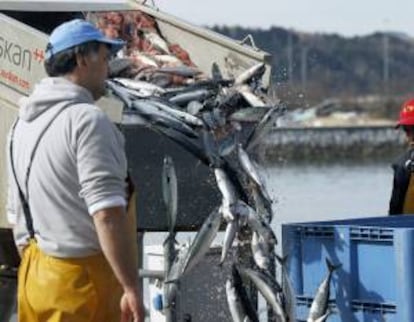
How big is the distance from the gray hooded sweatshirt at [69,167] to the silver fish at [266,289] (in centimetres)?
214

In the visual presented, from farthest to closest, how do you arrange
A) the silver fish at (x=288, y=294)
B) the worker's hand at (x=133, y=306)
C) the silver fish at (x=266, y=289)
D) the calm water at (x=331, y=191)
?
the calm water at (x=331, y=191), the silver fish at (x=266, y=289), the silver fish at (x=288, y=294), the worker's hand at (x=133, y=306)

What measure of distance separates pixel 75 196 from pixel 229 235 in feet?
9.06

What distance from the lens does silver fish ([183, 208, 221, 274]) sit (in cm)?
815

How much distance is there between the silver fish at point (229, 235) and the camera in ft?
26.2

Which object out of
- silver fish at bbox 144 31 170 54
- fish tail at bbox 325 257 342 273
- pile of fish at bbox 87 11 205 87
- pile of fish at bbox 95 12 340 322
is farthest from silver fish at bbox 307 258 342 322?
silver fish at bbox 144 31 170 54

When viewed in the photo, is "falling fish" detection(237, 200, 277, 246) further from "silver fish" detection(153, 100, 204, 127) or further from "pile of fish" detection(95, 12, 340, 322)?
"silver fish" detection(153, 100, 204, 127)

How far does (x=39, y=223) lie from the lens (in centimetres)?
555

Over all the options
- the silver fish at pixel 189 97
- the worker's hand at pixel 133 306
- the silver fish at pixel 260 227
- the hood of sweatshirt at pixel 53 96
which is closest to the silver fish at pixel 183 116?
the silver fish at pixel 189 97

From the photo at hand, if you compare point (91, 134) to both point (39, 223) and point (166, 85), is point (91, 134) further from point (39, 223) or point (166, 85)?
point (166, 85)

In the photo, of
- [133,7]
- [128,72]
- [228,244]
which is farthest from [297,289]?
[133,7]

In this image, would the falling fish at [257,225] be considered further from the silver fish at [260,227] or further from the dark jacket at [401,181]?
the dark jacket at [401,181]

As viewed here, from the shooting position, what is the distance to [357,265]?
21.8 ft

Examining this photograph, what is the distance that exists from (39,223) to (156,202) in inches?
119

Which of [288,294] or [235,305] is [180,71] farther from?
[288,294]
